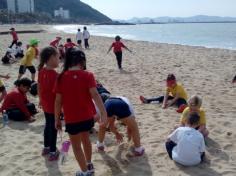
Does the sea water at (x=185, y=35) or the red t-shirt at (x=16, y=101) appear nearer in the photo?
the red t-shirt at (x=16, y=101)

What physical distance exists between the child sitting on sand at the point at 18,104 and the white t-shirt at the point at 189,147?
3.24 meters

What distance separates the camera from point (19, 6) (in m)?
143

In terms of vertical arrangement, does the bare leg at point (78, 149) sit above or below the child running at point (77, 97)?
below

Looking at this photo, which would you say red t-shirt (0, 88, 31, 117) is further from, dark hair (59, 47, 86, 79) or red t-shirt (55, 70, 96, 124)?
dark hair (59, 47, 86, 79)

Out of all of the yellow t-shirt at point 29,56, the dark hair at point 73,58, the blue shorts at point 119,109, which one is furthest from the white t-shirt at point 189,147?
the yellow t-shirt at point 29,56

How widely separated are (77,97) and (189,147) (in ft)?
5.16

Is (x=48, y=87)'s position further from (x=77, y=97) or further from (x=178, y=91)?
(x=178, y=91)

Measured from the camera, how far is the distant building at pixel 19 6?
138688 mm

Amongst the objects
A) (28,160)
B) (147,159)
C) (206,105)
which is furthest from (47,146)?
(206,105)

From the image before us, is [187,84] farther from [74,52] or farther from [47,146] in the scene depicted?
[74,52]

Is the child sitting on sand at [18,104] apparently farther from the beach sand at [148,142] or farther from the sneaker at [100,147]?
the sneaker at [100,147]

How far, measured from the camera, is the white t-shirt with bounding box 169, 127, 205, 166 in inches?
182

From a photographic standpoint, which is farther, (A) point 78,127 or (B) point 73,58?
(A) point 78,127

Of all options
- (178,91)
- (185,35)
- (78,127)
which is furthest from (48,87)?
(185,35)
